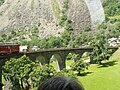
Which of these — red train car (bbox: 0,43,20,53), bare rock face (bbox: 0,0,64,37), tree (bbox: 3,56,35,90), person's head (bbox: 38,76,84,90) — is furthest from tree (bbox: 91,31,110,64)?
person's head (bbox: 38,76,84,90)

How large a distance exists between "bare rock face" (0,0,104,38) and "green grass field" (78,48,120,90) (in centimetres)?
6792

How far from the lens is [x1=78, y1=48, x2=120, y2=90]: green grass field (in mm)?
55500

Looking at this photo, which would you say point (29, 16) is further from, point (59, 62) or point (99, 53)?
point (99, 53)

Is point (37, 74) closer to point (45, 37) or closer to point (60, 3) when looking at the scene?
point (45, 37)

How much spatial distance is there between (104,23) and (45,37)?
2499 cm

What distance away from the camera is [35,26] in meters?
146

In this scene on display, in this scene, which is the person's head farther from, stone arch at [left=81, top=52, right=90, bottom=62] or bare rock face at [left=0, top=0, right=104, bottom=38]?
bare rock face at [left=0, top=0, right=104, bottom=38]

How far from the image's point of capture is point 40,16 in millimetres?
155000

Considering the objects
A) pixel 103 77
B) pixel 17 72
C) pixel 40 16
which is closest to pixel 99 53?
pixel 103 77

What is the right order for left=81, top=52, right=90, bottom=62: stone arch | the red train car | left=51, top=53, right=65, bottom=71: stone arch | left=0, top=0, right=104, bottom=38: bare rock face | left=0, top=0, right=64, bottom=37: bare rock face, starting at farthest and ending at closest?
left=0, top=0, right=64, bottom=37: bare rock face, left=0, top=0, right=104, bottom=38: bare rock face, left=81, top=52, right=90, bottom=62: stone arch, left=51, top=53, right=65, bottom=71: stone arch, the red train car

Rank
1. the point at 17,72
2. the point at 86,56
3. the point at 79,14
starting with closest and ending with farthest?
the point at 17,72 < the point at 86,56 < the point at 79,14

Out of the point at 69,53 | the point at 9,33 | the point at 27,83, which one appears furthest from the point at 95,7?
the point at 27,83

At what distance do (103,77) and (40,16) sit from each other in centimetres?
9588

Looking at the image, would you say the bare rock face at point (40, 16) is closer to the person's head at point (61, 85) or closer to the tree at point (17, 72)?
the tree at point (17, 72)
